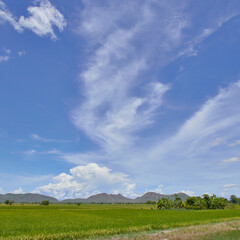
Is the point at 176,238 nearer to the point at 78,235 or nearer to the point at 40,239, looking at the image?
the point at 78,235

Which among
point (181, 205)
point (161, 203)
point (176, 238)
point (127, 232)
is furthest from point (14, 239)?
point (181, 205)

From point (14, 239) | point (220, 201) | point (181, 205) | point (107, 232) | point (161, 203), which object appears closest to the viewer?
point (14, 239)

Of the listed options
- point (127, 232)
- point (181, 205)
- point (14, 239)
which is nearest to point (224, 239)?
point (127, 232)

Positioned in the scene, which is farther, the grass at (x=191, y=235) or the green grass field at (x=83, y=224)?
the green grass field at (x=83, y=224)

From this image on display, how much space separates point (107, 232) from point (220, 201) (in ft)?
355

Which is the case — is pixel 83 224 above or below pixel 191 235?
above

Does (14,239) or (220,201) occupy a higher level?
(220,201)

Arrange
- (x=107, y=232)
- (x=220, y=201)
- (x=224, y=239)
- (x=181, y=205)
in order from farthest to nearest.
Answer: (x=181, y=205) → (x=220, y=201) → (x=107, y=232) → (x=224, y=239)

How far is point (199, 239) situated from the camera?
1680 cm

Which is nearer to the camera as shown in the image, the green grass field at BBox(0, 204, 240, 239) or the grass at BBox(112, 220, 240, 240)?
the grass at BBox(112, 220, 240, 240)

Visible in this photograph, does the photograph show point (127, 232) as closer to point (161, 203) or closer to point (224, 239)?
point (224, 239)

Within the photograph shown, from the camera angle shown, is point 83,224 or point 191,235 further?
point 83,224

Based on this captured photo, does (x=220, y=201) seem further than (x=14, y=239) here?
Yes

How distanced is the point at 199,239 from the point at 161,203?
4364 inches
